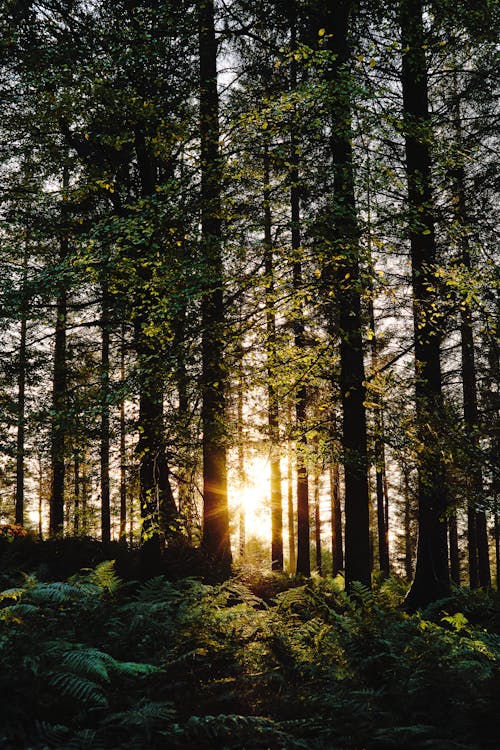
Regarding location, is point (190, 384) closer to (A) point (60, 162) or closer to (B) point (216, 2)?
(A) point (60, 162)

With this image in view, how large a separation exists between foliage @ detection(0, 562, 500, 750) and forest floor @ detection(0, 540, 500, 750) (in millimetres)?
12

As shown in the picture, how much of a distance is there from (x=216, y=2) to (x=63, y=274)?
792cm

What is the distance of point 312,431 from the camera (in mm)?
8445

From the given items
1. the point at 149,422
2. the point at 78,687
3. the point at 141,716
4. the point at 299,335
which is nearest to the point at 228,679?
the point at 141,716

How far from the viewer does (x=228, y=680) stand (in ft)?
13.6

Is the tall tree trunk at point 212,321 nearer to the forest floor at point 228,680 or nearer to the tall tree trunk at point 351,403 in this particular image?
the tall tree trunk at point 351,403

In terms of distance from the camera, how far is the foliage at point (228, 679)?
10.6 feet

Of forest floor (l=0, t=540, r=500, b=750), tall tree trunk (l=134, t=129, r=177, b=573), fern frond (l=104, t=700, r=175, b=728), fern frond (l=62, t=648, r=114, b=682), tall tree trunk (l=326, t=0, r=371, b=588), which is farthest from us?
tall tree trunk (l=326, t=0, r=371, b=588)

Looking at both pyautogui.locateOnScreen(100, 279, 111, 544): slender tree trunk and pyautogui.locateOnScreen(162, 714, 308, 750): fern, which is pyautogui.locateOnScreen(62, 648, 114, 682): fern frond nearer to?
pyautogui.locateOnScreen(162, 714, 308, 750): fern

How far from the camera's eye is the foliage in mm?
3230

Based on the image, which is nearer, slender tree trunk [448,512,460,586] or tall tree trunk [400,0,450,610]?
tall tree trunk [400,0,450,610]

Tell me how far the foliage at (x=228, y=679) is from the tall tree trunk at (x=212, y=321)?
3.04 meters

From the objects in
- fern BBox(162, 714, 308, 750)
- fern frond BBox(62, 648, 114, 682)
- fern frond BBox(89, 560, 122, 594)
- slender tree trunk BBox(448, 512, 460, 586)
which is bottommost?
slender tree trunk BBox(448, 512, 460, 586)

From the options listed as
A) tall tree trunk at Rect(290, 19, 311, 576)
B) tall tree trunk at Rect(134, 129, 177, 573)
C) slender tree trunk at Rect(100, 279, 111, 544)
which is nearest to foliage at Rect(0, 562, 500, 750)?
tall tree trunk at Rect(134, 129, 177, 573)
